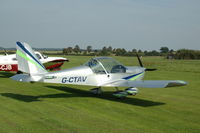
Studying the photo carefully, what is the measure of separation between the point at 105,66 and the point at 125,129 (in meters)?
4.73

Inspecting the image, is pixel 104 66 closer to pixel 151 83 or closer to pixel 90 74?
pixel 90 74

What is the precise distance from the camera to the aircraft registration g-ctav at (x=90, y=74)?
32.5 ft

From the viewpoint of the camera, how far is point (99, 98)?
11.3 meters

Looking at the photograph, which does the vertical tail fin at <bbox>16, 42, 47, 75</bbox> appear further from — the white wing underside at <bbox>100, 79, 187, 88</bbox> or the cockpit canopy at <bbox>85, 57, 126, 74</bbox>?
the white wing underside at <bbox>100, 79, 187, 88</bbox>

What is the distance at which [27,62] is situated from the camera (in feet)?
33.0

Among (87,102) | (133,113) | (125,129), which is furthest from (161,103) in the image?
(125,129)

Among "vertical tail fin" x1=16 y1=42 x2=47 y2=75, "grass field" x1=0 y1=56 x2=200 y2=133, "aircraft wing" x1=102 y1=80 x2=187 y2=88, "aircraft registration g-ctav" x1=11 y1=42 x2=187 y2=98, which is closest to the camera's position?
"grass field" x1=0 y1=56 x2=200 y2=133

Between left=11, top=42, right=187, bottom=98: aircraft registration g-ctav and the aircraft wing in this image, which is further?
left=11, top=42, right=187, bottom=98: aircraft registration g-ctav

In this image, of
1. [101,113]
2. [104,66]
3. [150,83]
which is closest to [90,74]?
[104,66]

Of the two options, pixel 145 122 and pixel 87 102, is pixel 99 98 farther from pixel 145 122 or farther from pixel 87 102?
pixel 145 122

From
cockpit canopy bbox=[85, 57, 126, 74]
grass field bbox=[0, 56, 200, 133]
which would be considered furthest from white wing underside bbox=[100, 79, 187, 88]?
grass field bbox=[0, 56, 200, 133]

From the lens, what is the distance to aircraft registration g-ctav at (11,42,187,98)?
390 inches

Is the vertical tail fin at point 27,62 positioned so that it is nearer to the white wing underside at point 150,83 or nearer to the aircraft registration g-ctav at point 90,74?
the aircraft registration g-ctav at point 90,74

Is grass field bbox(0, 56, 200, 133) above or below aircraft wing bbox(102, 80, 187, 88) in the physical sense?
below
